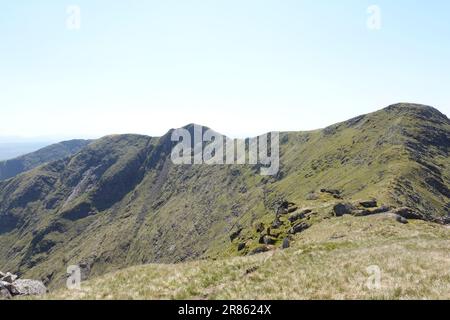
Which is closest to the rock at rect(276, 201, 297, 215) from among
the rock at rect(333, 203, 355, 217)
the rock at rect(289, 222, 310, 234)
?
the rock at rect(333, 203, 355, 217)

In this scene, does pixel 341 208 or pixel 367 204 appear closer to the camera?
pixel 341 208

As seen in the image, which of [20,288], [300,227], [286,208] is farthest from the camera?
[286,208]

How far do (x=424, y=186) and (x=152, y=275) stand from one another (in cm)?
11422

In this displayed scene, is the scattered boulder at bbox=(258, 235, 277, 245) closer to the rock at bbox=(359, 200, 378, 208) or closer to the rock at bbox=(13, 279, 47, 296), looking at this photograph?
the rock at bbox=(359, 200, 378, 208)

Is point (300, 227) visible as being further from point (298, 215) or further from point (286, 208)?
point (286, 208)

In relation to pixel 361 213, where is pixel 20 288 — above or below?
above

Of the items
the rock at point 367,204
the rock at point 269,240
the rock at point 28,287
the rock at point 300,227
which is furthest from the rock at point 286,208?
the rock at point 28,287

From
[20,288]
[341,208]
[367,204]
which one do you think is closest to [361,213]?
[341,208]

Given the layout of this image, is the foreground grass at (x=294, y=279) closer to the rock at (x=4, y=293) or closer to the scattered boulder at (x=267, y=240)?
the rock at (x=4, y=293)

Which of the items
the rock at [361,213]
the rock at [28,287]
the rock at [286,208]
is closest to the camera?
the rock at [28,287]

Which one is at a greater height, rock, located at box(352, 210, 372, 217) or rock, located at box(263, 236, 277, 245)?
rock, located at box(352, 210, 372, 217)

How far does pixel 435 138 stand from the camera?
188 meters
